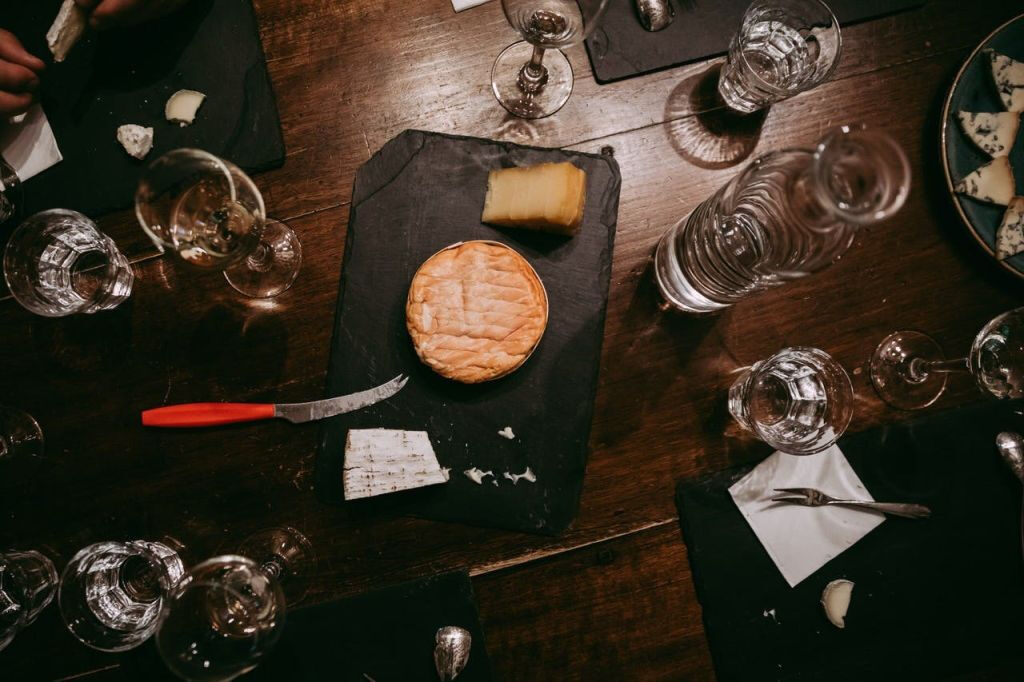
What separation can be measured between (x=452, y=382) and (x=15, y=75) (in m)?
1.34

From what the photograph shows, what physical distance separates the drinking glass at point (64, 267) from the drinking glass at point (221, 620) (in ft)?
2.53

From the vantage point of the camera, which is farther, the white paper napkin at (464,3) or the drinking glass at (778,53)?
the white paper napkin at (464,3)

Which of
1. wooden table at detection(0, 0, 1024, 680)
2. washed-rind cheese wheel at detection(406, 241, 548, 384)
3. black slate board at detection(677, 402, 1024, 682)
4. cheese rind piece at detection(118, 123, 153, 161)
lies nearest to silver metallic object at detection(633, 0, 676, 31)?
wooden table at detection(0, 0, 1024, 680)

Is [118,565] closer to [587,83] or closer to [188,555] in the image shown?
[188,555]

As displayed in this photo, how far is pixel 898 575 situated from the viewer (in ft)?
5.22

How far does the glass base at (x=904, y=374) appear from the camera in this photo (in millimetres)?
1639

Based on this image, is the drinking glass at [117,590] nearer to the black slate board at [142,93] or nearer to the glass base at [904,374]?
the black slate board at [142,93]

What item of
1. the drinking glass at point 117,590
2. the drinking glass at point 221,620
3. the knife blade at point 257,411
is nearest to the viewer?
the drinking glass at point 221,620

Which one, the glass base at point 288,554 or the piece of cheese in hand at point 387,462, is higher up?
the piece of cheese in hand at point 387,462

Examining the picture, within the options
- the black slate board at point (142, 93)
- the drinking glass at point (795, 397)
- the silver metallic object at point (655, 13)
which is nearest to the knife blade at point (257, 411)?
the black slate board at point (142, 93)

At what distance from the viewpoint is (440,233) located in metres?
1.63

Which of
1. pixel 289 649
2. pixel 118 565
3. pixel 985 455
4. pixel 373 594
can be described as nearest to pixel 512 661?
pixel 373 594

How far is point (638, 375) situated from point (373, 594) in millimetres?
919

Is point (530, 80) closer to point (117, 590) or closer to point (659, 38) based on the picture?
point (659, 38)
